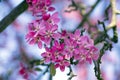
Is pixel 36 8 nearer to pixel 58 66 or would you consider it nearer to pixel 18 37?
pixel 58 66

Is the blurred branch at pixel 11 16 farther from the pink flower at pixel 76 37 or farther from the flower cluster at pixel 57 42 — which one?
the pink flower at pixel 76 37

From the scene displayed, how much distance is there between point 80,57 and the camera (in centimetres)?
155

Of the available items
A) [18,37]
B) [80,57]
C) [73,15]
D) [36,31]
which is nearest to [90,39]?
[80,57]

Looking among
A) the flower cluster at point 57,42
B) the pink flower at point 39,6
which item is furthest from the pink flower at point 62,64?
the pink flower at point 39,6

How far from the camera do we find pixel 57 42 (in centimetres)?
153

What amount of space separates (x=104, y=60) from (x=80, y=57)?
2.36m

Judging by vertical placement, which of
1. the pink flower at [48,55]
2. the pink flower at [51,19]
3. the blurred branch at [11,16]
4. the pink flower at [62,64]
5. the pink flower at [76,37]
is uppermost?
the blurred branch at [11,16]

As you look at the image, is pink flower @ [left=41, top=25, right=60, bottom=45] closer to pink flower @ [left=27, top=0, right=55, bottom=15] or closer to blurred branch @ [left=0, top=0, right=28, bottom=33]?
pink flower @ [left=27, top=0, right=55, bottom=15]

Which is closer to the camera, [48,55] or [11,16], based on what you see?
[48,55]

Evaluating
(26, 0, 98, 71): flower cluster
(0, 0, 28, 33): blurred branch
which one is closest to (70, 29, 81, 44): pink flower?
(26, 0, 98, 71): flower cluster

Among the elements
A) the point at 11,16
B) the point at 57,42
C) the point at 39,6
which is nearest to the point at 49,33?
the point at 57,42

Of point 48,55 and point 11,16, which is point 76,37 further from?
point 11,16

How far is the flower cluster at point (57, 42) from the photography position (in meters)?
1.52

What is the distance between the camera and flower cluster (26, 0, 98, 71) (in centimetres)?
152
